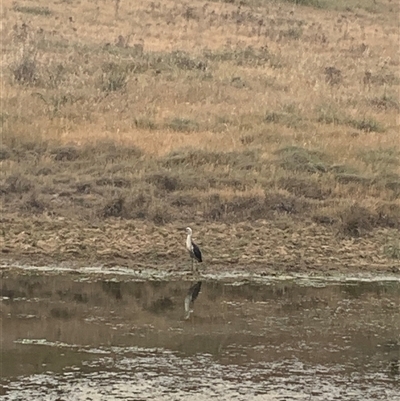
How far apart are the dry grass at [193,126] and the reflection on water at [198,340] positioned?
2790mm

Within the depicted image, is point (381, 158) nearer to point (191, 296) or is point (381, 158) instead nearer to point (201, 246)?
point (201, 246)

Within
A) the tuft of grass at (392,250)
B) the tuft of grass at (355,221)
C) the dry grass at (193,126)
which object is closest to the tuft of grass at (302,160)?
the dry grass at (193,126)

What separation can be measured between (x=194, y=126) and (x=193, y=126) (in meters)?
0.02

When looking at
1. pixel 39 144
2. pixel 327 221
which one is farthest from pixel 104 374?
pixel 39 144

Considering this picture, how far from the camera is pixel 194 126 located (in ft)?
57.1

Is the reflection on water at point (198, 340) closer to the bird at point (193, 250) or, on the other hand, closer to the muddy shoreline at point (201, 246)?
the bird at point (193, 250)

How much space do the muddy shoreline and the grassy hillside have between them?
12.2 inches

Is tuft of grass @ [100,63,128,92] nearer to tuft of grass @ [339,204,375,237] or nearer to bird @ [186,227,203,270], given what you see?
tuft of grass @ [339,204,375,237]

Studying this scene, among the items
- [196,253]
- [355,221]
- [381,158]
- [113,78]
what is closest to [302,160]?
[381,158]

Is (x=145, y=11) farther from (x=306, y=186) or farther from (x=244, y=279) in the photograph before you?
(x=244, y=279)

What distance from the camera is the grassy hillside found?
1469cm

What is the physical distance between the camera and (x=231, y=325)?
10.2 metres

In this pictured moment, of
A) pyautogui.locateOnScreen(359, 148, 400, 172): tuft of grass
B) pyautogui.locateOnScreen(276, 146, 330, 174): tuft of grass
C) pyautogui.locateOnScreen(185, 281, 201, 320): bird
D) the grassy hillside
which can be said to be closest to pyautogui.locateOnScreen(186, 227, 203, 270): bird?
pyautogui.locateOnScreen(185, 281, 201, 320): bird

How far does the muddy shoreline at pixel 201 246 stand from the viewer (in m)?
12.8
